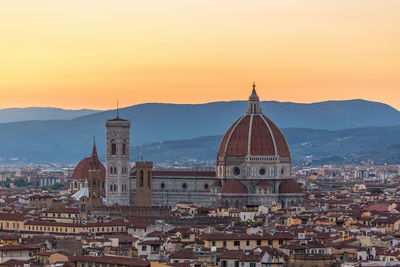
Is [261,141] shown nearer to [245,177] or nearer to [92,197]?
[245,177]

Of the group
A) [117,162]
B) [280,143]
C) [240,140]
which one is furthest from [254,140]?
[117,162]

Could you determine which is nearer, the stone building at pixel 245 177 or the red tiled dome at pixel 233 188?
the red tiled dome at pixel 233 188

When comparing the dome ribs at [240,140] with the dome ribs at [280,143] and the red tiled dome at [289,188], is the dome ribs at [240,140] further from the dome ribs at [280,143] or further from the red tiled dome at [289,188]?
the red tiled dome at [289,188]

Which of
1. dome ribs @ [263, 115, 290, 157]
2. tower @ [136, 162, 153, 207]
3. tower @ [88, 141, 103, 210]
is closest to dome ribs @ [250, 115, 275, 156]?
dome ribs @ [263, 115, 290, 157]

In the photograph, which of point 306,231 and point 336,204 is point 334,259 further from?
point 336,204

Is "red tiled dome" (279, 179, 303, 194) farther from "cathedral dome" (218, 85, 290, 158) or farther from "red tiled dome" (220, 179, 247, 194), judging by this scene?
"red tiled dome" (220, 179, 247, 194)

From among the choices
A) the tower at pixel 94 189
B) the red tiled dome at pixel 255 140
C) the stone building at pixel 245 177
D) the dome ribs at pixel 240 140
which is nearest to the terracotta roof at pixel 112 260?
the tower at pixel 94 189
